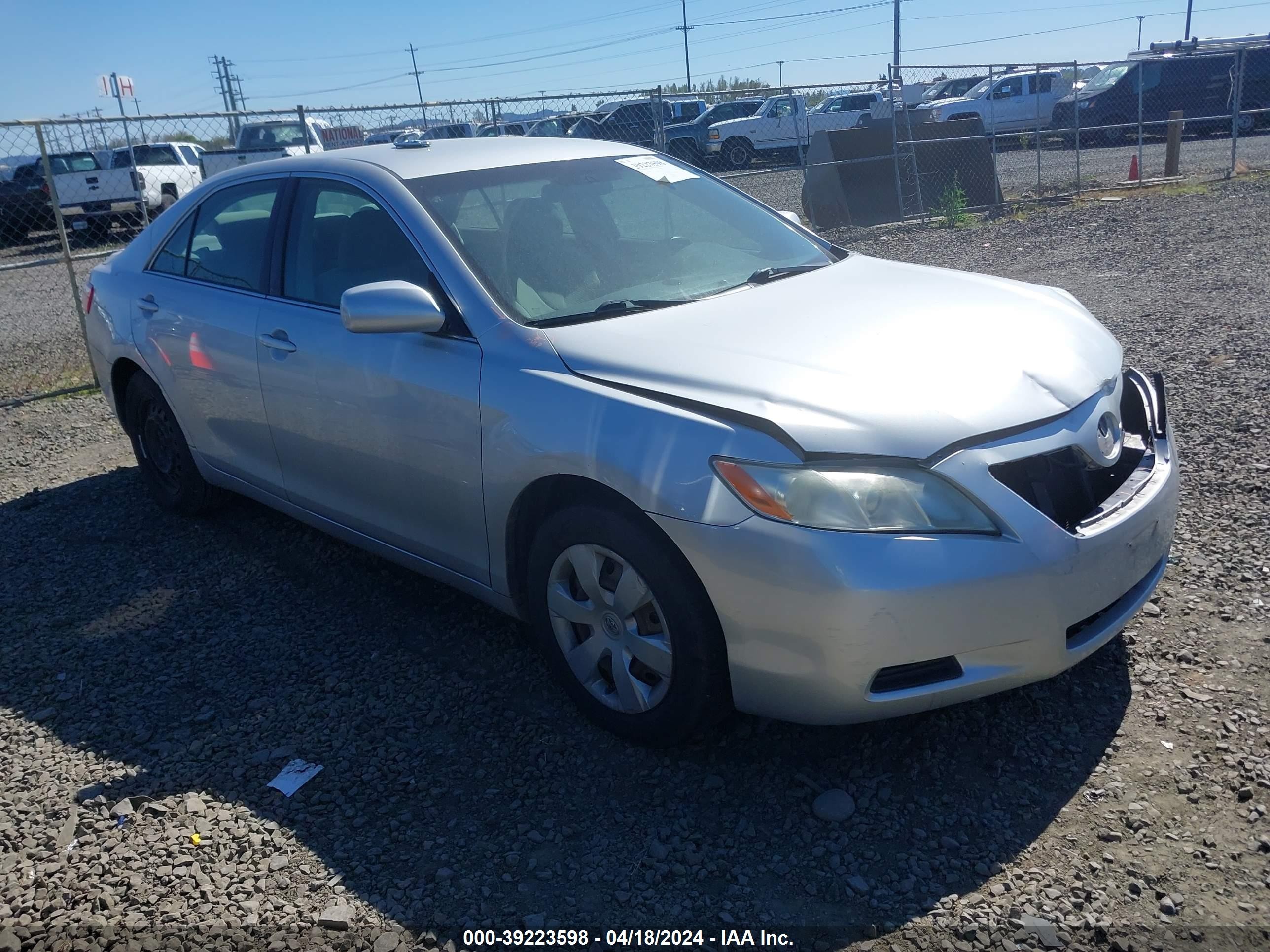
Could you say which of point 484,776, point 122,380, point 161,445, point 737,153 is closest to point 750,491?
point 484,776

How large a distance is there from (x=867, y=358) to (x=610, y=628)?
3.47ft

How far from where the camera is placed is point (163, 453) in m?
5.40

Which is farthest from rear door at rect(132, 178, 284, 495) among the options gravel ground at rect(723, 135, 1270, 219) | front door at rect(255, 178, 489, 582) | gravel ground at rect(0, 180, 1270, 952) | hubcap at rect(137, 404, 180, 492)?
gravel ground at rect(723, 135, 1270, 219)

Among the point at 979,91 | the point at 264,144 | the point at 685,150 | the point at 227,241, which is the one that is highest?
the point at 264,144

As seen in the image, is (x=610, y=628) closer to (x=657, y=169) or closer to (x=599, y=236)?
(x=599, y=236)

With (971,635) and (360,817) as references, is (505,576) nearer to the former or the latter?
(360,817)

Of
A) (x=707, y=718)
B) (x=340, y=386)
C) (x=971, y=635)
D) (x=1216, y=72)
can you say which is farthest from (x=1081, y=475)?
(x=1216, y=72)

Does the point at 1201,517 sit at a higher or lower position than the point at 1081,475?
lower

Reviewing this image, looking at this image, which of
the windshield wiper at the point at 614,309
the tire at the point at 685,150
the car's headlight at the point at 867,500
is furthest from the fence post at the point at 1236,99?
the car's headlight at the point at 867,500

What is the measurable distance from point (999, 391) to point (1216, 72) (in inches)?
1047

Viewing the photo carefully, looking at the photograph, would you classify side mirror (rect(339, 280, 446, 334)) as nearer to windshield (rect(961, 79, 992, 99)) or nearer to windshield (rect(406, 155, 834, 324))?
windshield (rect(406, 155, 834, 324))

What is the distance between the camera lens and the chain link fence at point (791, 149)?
38.2 feet

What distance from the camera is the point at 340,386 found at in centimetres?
385

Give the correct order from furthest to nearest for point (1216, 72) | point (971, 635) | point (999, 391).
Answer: point (1216, 72), point (999, 391), point (971, 635)
